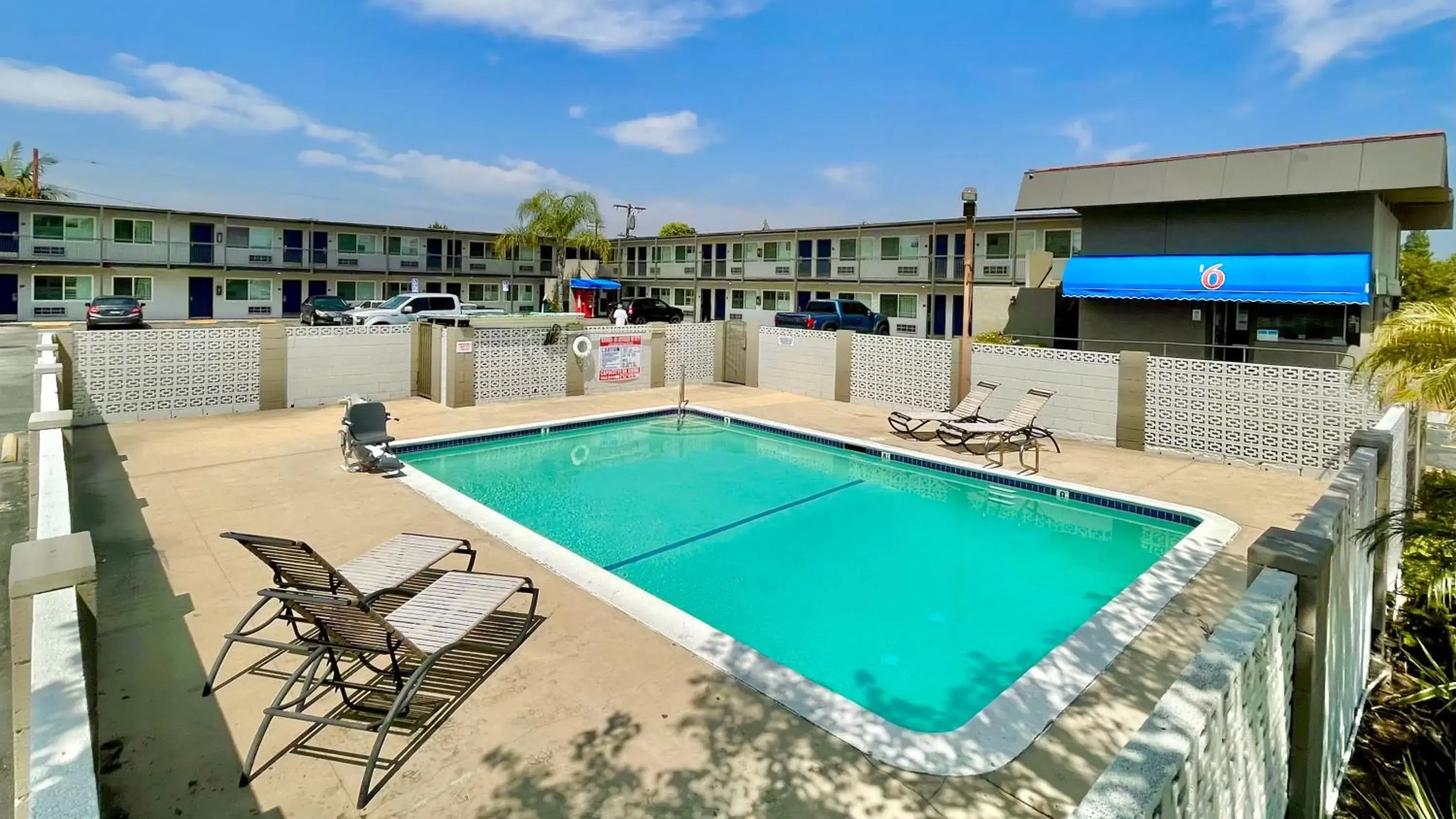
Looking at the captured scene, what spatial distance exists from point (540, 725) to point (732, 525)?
541cm

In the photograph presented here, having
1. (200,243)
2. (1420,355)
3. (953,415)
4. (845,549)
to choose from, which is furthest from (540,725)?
(200,243)

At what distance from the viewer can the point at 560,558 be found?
7352mm

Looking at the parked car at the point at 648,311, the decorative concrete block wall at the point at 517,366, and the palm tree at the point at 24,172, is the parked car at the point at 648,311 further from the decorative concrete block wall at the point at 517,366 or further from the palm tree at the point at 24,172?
the palm tree at the point at 24,172

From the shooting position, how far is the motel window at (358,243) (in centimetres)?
4459

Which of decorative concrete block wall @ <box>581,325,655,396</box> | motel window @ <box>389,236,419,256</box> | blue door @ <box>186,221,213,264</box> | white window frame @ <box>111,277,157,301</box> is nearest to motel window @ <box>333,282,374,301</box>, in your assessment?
motel window @ <box>389,236,419,256</box>

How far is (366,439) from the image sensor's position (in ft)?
35.4

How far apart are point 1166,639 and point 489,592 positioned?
5111mm

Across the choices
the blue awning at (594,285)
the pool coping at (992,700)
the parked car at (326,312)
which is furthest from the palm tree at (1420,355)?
the blue awning at (594,285)

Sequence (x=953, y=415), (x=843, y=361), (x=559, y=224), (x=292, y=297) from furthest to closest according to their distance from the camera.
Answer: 1. (x=559, y=224)
2. (x=292, y=297)
3. (x=843, y=361)
4. (x=953, y=415)

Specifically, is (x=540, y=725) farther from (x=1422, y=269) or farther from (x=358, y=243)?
(x=1422, y=269)

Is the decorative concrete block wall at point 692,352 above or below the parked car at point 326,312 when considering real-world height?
below

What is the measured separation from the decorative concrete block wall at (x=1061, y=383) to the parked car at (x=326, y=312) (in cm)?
2900

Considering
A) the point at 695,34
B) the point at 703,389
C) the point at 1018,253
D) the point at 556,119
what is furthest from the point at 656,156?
the point at 703,389

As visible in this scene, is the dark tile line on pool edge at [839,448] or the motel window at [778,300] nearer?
the dark tile line on pool edge at [839,448]
